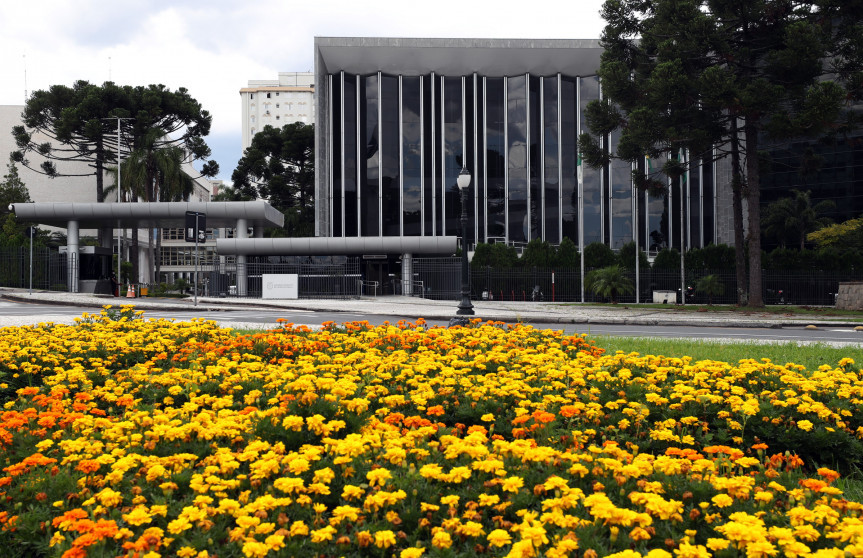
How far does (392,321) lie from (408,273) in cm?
1890

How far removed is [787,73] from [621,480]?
26.1 meters

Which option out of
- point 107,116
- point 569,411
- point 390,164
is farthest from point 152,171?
point 569,411

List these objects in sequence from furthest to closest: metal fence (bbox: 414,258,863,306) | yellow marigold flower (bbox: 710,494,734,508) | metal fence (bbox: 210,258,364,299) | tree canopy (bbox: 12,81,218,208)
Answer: tree canopy (bbox: 12,81,218,208), metal fence (bbox: 414,258,863,306), metal fence (bbox: 210,258,364,299), yellow marigold flower (bbox: 710,494,734,508)

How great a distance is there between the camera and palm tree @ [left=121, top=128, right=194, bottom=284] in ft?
163

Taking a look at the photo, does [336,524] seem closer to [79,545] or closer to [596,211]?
[79,545]

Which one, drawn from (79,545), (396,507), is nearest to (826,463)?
(396,507)

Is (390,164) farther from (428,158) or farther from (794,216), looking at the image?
(794,216)

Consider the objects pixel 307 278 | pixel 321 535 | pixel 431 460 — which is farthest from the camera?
pixel 307 278

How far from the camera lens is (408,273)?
Result: 38.9 metres

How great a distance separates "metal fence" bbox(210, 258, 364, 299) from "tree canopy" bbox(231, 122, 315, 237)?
20.6 m

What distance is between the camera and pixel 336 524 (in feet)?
9.38

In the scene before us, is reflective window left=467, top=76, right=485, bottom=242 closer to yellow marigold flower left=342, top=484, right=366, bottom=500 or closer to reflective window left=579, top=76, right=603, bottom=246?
reflective window left=579, top=76, right=603, bottom=246

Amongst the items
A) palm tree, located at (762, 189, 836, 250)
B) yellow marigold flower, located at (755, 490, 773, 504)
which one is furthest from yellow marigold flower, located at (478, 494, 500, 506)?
palm tree, located at (762, 189, 836, 250)

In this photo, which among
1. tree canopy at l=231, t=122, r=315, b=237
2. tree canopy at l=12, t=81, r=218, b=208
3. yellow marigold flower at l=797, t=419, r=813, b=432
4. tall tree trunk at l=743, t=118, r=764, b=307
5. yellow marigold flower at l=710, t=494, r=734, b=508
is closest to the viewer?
yellow marigold flower at l=710, t=494, r=734, b=508
